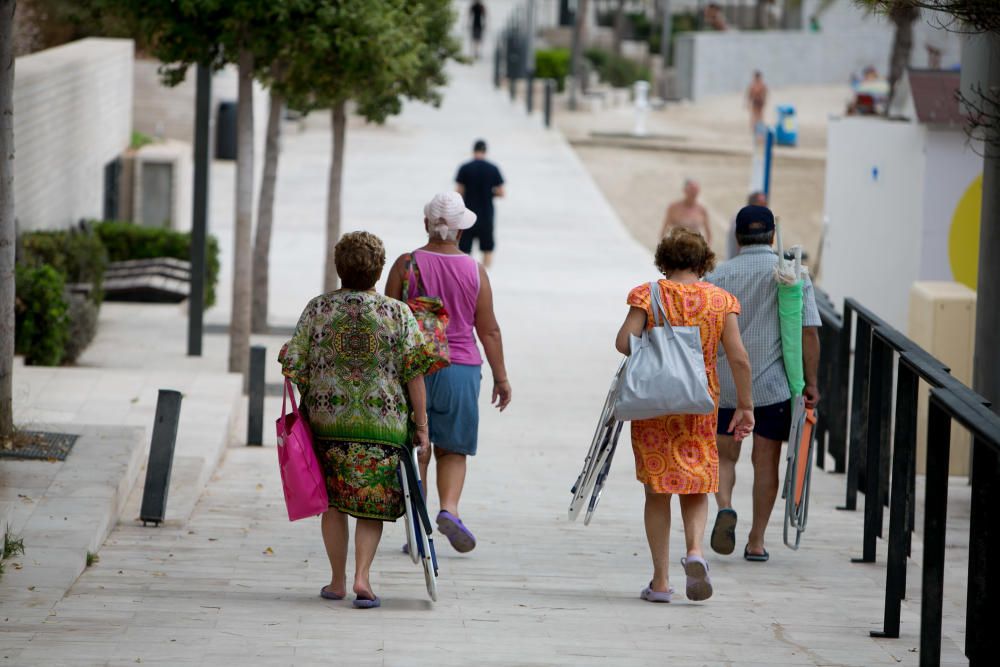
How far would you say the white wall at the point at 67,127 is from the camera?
14125 millimetres

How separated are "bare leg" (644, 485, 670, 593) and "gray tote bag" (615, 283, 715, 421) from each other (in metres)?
0.38

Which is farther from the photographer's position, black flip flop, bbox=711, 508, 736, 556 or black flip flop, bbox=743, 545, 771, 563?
black flip flop, bbox=743, 545, 771, 563

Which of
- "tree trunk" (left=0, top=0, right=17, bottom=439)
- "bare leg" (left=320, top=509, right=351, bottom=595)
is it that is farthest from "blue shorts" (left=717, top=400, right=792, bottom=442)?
"tree trunk" (left=0, top=0, right=17, bottom=439)

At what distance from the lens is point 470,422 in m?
6.70

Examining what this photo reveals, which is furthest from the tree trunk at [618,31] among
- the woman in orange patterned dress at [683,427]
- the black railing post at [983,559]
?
the black railing post at [983,559]

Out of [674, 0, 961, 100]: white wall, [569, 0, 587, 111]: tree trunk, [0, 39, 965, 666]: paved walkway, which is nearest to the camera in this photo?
[0, 39, 965, 666]: paved walkway

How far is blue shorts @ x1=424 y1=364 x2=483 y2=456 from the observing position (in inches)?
261

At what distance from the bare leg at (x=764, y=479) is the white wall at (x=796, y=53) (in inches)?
1951

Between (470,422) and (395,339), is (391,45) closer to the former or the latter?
(470,422)

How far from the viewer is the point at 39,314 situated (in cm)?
1174

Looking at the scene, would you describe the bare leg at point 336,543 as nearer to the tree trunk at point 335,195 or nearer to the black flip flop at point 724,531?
the black flip flop at point 724,531

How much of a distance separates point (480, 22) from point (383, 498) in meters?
54.0

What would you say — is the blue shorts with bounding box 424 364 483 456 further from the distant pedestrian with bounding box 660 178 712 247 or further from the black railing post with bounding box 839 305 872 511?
the distant pedestrian with bounding box 660 178 712 247

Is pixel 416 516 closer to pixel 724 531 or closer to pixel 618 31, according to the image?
pixel 724 531
